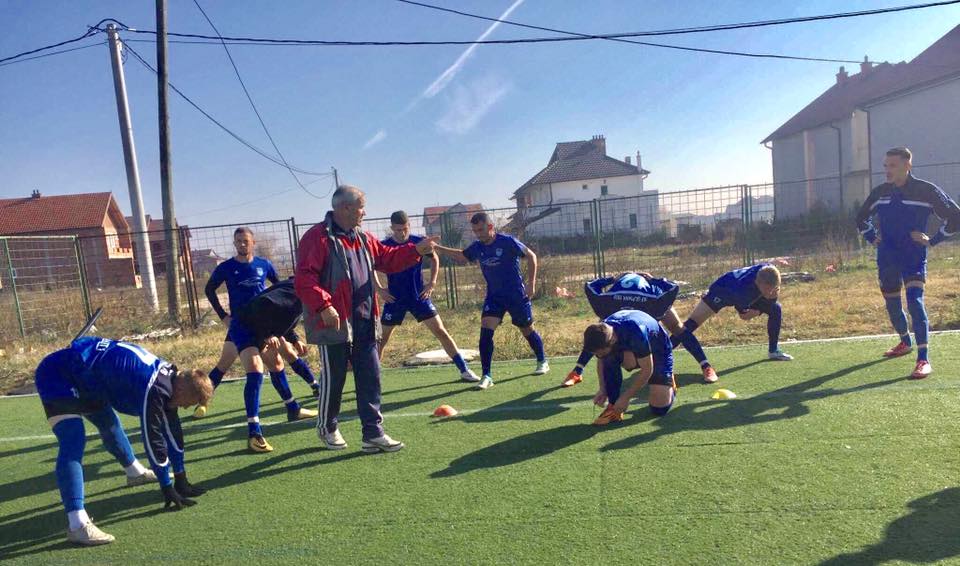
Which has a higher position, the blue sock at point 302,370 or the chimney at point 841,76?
the chimney at point 841,76

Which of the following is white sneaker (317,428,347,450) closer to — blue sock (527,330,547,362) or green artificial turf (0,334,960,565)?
green artificial turf (0,334,960,565)

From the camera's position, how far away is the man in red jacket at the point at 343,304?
4.05 metres

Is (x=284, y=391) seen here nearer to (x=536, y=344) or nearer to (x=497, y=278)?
(x=497, y=278)

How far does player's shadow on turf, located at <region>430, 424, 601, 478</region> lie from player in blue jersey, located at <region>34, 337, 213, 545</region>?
5.29ft

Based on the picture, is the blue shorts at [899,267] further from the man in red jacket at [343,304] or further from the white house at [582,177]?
the white house at [582,177]

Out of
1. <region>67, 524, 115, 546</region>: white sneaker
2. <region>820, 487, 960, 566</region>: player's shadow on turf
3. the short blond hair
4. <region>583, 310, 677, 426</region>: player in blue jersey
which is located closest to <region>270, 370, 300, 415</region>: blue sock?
<region>67, 524, 115, 546</region>: white sneaker

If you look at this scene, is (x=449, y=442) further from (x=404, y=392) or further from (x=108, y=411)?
(x=108, y=411)

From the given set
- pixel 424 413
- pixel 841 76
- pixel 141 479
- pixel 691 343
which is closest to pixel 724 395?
pixel 691 343

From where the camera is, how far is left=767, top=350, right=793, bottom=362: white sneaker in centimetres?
641

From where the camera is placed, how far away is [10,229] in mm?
35625

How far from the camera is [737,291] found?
19.4 feet

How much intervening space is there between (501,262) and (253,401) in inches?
113

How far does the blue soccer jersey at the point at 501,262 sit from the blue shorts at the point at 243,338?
2366 mm

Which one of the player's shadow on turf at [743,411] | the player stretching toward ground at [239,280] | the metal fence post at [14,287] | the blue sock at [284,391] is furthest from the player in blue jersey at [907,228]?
the metal fence post at [14,287]
